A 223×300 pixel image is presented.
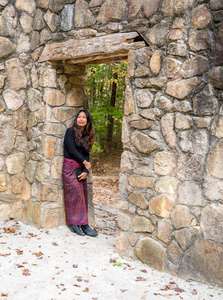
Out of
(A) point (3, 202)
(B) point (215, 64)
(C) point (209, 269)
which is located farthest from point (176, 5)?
(A) point (3, 202)

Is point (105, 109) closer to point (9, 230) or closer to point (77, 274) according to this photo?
point (9, 230)

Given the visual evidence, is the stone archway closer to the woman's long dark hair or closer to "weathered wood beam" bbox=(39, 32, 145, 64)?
"weathered wood beam" bbox=(39, 32, 145, 64)

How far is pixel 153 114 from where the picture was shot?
356cm

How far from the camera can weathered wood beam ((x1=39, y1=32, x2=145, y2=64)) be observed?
3.76 m

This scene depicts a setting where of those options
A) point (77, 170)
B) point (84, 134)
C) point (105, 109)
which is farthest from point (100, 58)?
point (105, 109)

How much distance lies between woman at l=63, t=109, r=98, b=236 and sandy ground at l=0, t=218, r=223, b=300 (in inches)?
12.4

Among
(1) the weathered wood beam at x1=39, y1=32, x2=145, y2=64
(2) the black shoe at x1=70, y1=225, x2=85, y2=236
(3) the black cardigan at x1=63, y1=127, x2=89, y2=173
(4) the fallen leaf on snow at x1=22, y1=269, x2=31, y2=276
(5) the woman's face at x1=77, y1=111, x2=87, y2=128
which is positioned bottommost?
(4) the fallen leaf on snow at x1=22, y1=269, x2=31, y2=276

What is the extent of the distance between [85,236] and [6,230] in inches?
45.0

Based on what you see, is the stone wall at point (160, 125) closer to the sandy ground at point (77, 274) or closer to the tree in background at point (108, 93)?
the sandy ground at point (77, 274)

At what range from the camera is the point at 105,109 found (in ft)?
35.9

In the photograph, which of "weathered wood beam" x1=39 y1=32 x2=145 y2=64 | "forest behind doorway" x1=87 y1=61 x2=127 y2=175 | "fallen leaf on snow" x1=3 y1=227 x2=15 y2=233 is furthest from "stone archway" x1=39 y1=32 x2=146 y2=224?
"forest behind doorway" x1=87 y1=61 x2=127 y2=175

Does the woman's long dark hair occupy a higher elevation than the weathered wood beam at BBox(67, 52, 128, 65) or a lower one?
lower

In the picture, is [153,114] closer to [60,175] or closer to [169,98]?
[169,98]

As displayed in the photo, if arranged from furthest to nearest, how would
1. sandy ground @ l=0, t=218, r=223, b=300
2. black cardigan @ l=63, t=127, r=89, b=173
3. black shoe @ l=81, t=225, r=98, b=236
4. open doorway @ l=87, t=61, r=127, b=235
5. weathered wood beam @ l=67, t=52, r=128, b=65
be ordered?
open doorway @ l=87, t=61, r=127, b=235 → black shoe @ l=81, t=225, r=98, b=236 → black cardigan @ l=63, t=127, r=89, b=173 → weathered wood beam @ l=67, t=52, r=128, b=65 → sandy ground @ l=0, t=218, r=223, b=300
